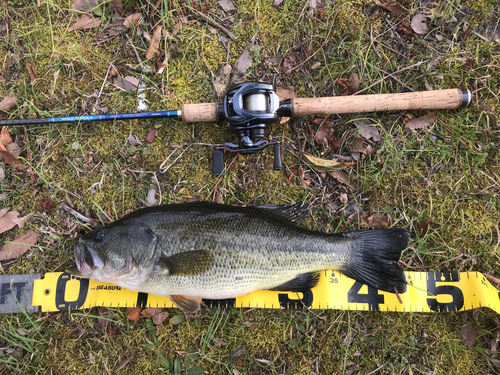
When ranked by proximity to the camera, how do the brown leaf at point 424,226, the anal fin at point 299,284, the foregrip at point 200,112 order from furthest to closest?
the brown leaf at point 424,226 → the foregrip at point 200,112 → the anal fin at point 299,284

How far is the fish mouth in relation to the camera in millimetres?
2682

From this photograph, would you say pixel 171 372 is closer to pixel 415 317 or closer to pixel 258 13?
pixel 415 317

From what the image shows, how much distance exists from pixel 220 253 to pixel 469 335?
2.84 m

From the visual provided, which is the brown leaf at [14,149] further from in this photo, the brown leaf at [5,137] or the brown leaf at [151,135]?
the brown leaf at [151,135]

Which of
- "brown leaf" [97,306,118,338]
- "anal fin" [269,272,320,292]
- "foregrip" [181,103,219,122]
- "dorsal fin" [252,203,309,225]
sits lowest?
"brown leaf" [97,306,118,338]

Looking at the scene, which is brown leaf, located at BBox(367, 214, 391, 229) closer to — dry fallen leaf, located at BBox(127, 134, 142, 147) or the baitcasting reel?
the baitcasting reel

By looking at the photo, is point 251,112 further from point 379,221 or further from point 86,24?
point 86,24

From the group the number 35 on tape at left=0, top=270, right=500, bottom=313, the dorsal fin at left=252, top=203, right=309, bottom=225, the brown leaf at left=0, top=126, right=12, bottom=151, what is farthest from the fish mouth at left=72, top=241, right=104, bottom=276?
the brown leaf at left=0, top=126, right=12, bottom=151


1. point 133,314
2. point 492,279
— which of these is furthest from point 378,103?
point 133,314

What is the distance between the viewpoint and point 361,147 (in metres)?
3.44

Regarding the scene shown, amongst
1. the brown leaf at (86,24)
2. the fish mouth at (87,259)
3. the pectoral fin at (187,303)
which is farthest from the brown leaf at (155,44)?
the pectoral fin at (187,303)

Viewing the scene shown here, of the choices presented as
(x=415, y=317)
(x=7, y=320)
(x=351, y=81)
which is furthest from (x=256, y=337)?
(x=351, y=81)

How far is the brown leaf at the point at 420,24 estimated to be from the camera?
3.56 meters

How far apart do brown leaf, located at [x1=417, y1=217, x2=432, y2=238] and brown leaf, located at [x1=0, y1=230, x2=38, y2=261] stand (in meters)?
4.37
